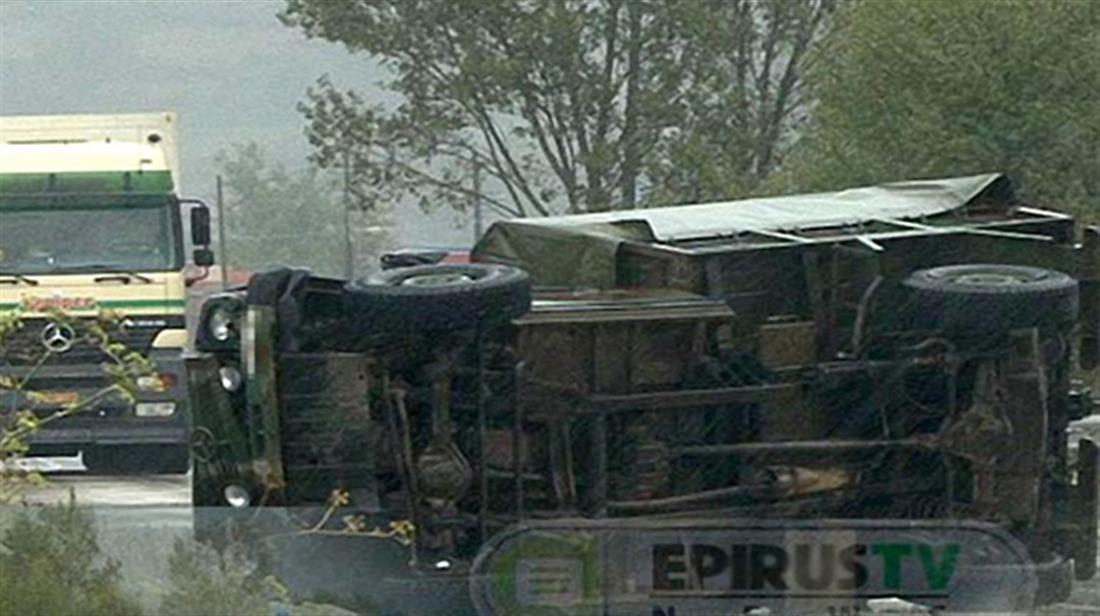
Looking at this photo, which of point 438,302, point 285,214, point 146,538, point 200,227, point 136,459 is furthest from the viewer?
point 285,214

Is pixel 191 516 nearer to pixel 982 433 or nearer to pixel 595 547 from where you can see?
pixel 595 547

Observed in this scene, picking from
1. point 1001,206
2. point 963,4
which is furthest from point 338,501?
point 963,4

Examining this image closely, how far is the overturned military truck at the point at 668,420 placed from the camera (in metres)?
8.73

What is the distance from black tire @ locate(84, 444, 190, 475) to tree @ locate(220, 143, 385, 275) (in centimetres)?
1007

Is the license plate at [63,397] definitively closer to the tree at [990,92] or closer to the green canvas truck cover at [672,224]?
the green canvas truck cover at [672,224]

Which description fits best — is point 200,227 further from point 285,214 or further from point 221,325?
point 285,214

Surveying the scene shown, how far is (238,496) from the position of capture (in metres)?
8.94

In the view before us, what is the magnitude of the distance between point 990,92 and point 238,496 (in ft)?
65.8

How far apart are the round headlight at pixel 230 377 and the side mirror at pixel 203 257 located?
31.6 feet

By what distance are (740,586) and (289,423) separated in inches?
74.6

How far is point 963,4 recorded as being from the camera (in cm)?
2759

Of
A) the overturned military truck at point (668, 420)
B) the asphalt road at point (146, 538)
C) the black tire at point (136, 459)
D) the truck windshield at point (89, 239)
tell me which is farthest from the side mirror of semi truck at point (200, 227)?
the overturned military truck at point (668, 420)

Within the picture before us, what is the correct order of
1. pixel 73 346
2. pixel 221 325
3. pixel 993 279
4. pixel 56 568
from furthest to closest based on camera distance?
1. pixel 73 346
2. pixel 993 279
3. pixel 221 325
4. pixel 56 568

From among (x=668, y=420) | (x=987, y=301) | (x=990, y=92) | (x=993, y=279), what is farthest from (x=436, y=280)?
(x=990, y=92)
